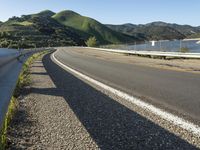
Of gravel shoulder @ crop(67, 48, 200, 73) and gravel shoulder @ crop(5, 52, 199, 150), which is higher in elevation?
gravel shoulder @ crop(5, 52, 199, 150)

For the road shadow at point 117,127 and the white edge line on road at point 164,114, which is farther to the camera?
the white edge line on road at point 164,114

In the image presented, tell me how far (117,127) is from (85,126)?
0.53m

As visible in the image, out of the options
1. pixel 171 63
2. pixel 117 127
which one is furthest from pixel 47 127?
pixel 171 63

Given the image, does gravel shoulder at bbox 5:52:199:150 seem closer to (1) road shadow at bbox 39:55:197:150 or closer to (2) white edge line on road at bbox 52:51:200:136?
(1) road shadow at bbox 39:55:197:150

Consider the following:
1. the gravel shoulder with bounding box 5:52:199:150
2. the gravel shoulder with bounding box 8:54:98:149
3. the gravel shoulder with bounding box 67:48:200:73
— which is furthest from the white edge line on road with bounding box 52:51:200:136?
the gravel shoulder with bounding box 67:48:200:73

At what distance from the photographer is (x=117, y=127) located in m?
5.55

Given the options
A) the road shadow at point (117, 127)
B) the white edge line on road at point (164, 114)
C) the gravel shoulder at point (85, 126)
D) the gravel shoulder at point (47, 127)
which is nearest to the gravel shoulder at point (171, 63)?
the white edge line on road at point (164, 114)

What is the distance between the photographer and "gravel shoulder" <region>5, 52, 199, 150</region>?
4730mm

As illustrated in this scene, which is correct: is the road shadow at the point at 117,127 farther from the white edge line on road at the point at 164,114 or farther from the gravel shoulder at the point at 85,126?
the white edge line on road at the point at 164,114

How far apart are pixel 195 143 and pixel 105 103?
3.45 meters

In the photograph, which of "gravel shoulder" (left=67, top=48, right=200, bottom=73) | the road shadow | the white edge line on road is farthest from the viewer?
"gravel shoulder" (left=67, top=48, right=200, bottom=73)

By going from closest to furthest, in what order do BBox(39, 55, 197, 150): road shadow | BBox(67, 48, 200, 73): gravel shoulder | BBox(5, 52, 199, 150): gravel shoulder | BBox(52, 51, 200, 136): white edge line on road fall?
BBox(39, 55, 197, 150): road shadow → BBox(5, 52, 199, 150): gravel shoulder → BBox(52, 51, 200, 136): white edge line on road → BBox(67, 48, 200, 73): gravel shoulder

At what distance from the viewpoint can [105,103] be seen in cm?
782

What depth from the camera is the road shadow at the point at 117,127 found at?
462 cm
